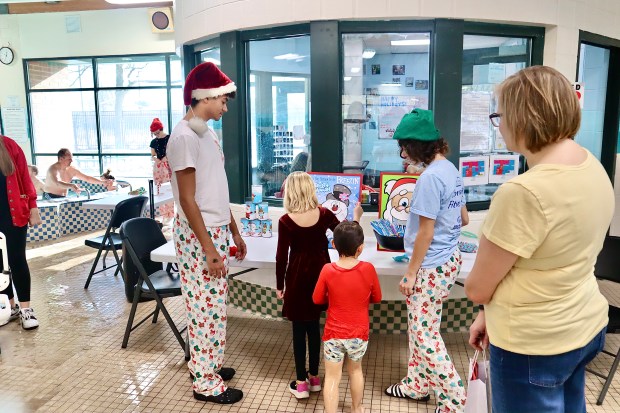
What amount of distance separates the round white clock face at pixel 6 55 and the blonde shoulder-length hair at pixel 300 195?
8685mm

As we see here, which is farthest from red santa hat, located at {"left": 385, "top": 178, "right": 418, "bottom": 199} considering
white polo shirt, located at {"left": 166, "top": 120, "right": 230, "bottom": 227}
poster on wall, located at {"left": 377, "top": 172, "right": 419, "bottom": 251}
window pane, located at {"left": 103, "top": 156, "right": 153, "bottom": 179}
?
window pane, located at {"left": 103, "top": 156, "right": 153, "bottom": 179}

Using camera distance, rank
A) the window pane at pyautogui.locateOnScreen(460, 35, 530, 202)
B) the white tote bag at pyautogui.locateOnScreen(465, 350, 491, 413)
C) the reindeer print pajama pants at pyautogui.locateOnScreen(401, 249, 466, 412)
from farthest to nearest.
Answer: the window pane at pyautogui.locateOnScreen(460, 35, 530, 202), the reindeer print pajama pants at pyautogui.locateOnScreen(401, 249, 466, 412), the white tote bag at pyautogui.locateOnScreen(465, 350, 491, 413)

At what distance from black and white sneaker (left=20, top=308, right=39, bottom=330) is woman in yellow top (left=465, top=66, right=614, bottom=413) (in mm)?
3657

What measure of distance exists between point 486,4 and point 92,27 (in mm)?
7480

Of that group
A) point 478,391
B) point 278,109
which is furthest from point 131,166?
point 478,391

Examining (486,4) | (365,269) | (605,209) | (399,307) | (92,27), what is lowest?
(399,307)

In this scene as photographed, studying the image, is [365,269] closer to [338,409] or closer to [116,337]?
[338,409]

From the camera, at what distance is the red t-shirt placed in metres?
2.37

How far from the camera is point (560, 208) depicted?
1.19 meters

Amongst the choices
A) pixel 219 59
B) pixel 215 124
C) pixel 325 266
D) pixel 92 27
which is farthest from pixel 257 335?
pixel 92 27

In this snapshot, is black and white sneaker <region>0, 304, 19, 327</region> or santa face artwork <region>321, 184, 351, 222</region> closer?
santa face artwork <region>321, 184, 351, 222</region>

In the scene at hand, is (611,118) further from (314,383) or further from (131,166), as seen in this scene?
(131,166)

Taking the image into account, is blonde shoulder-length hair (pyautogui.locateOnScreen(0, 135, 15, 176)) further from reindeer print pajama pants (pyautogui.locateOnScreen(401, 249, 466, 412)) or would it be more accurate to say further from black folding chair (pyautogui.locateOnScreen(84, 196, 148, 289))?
reindeer print pajama pants (pyautogui.locateOnScreen(401, 249, 466, 412))

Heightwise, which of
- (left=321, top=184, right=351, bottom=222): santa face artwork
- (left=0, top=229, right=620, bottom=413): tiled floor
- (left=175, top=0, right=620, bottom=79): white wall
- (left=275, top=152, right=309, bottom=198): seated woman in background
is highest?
(left=175, top=0, right=620, bottom=79): white wall
